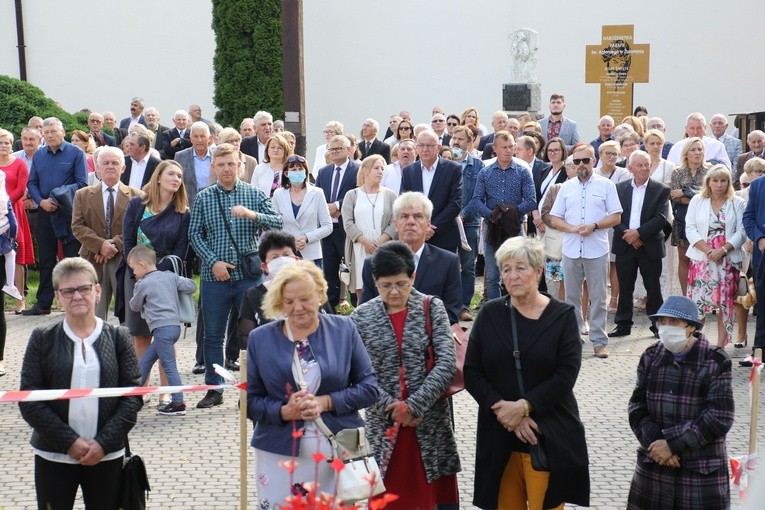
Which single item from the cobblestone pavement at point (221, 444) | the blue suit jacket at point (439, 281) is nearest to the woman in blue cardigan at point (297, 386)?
the blue suit jacket at point (439, 281)

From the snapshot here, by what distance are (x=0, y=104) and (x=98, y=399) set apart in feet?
45.5

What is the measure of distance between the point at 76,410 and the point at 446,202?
269 inches

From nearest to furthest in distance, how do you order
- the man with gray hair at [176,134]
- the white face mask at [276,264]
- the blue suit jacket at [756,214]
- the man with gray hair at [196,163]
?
1. the white face mask at [276,264]
2. the blue suit jacket at [756,214]
3. the man with gray hair at [196,163]
4. the man with gray hair at [176,134]

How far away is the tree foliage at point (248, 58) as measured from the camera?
81.2 feet

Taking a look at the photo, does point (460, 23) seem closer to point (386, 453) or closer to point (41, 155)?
point (41, 155)

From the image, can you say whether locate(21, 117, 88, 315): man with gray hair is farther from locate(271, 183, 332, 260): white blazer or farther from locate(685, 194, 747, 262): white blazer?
locate(685, 194, 747, 262): white blazer

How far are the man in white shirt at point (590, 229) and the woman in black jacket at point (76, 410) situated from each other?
6.53 m

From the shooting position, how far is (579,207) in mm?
11609

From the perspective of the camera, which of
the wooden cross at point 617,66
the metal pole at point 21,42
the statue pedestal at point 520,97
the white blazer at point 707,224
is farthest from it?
the metal pole at point 21,42

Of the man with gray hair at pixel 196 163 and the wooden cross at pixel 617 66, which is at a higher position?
the wooden cross at pixel 617 66

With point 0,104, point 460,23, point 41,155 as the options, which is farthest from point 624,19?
point 41,155

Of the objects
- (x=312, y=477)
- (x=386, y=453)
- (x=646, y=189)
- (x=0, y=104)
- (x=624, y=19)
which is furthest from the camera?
(x=624, y=19)

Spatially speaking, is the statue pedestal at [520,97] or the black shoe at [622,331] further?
the statue pedestal at [520,97]

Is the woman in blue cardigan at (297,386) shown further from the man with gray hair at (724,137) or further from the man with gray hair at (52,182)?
the man with gray hair at (724,137)
